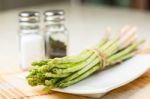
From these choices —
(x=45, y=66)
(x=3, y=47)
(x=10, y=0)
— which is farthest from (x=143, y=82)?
(x=10, y=0)

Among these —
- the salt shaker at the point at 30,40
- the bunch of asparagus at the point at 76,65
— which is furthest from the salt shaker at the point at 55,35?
the bunch of asparagus at the point at 76,65

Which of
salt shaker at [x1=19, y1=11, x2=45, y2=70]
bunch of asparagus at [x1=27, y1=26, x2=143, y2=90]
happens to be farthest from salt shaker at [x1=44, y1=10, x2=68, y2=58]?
bunch of asparagus at [x1=27, y1=26, x2=143, y2=90]

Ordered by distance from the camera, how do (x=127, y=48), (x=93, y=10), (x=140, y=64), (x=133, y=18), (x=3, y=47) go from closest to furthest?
(x=140, y=64)
(x=127, y=48)
(x=3, y=47)
(x=133, y=18)
(x=93, y=10)

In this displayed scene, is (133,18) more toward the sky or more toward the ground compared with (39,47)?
more toward the ground

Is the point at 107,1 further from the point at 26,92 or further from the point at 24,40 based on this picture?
the point at 26,92

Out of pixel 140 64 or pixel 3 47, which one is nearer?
pixel 140 64

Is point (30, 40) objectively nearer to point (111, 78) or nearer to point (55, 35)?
point (55, 35)
